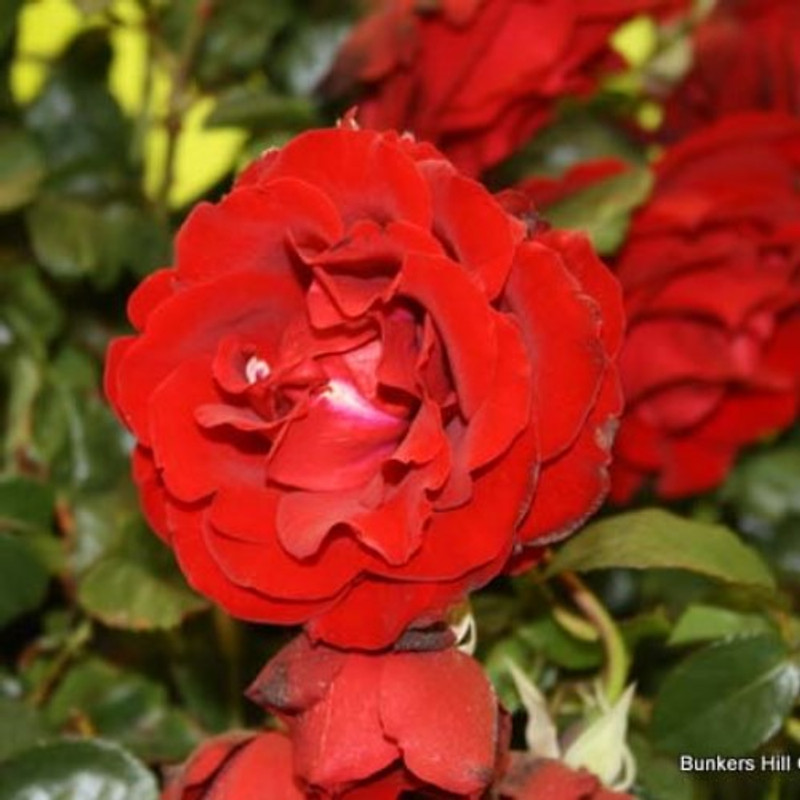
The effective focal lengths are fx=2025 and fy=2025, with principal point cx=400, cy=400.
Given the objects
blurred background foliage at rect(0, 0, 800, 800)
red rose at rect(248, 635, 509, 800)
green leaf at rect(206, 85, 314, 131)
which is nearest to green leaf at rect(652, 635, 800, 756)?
blurred background foliage at rect(0, 0, 800, 800)

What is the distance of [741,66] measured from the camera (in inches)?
30.7

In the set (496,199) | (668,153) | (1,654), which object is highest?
(496,199)

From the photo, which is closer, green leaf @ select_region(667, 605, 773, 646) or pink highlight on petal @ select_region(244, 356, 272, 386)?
pink highlight on petal @ select_region(244, 356, 272, 386)

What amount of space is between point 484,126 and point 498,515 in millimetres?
269

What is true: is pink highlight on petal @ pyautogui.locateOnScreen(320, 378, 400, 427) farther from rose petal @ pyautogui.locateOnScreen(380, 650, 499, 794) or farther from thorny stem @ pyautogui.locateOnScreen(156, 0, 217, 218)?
thorny stem @ pyautogui.locateOnScreen(156, 0, 217, 218)

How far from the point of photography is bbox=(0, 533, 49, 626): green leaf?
0.65 metres

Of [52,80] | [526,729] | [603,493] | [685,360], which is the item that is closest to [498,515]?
[603,493]

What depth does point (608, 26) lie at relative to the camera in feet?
2.34

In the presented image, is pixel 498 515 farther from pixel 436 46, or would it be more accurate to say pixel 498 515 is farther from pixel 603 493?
pixel 436 46

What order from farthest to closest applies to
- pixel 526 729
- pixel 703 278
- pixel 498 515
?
1. pixel 703 278
2. pixel 526 729
3. pixel 498 515

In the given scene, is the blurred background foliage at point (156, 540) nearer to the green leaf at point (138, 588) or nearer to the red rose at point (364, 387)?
the green leaf at point (138, 588)

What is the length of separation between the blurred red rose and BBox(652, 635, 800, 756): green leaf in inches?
10.4

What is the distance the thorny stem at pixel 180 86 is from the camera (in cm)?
75

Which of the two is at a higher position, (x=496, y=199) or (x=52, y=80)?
(x=496, y=199)
